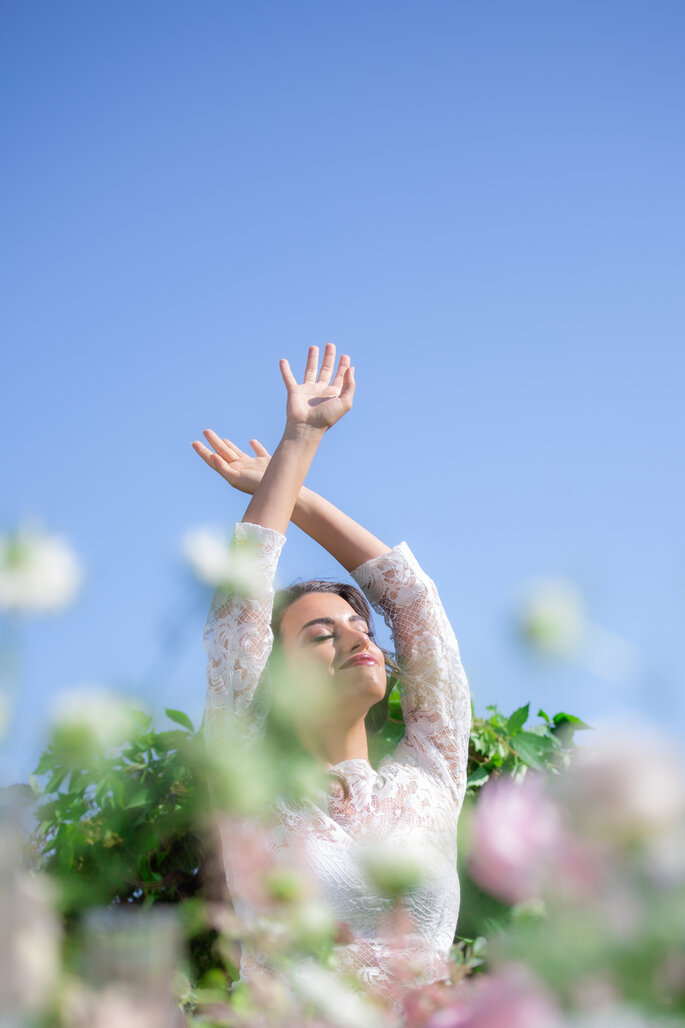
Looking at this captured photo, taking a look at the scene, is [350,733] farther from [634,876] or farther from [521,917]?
[634,876]

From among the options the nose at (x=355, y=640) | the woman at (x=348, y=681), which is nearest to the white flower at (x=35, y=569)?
the woman at (x=348, y=681)

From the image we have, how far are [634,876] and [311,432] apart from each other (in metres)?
1.62

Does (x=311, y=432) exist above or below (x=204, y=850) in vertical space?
above

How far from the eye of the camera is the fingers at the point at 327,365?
6.89 ft

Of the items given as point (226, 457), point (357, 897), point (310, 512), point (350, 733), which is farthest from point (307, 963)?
point (226, 457)

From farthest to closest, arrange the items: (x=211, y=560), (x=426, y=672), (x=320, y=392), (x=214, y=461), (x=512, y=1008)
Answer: (x=214, y=461) → (x=320, y=392) → (x=426, y=672) → (x=211, y=560) → (x=512, y=1008)

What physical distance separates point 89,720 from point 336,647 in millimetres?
1287

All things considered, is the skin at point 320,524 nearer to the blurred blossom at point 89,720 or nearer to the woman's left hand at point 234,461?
the woman's left hand at point 234,461

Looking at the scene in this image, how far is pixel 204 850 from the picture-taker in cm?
179

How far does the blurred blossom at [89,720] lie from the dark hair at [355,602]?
1.41 meters

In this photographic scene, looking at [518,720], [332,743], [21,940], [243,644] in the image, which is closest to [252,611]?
[243,644]

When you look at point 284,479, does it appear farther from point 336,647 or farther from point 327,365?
point 327,365

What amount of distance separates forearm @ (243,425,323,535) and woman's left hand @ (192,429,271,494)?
267mm

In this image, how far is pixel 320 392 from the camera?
2012 mm
